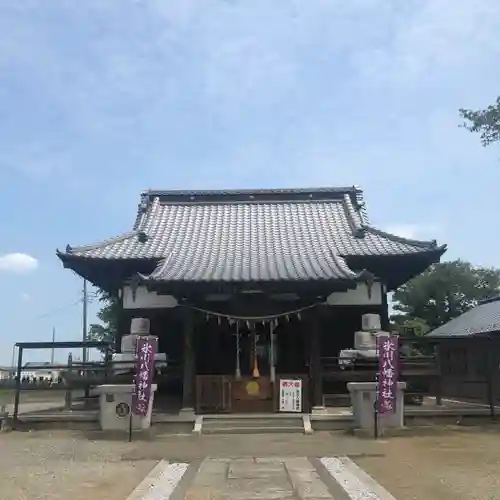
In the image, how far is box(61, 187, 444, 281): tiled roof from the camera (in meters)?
16.0

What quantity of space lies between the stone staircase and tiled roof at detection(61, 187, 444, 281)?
341 cm

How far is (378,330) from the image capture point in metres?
16.6

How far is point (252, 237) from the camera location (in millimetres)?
19297

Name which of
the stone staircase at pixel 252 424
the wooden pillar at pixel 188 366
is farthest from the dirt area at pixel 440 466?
the wooden pillar at pixel 188 366

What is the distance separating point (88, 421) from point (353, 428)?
625 centimetres

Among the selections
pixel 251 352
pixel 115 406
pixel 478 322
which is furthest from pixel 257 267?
pixel 478 322

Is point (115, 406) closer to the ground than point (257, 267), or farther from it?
closer to the ground

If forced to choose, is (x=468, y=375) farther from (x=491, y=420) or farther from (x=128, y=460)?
(x=128, y=460)

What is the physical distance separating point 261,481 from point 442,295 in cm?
4492

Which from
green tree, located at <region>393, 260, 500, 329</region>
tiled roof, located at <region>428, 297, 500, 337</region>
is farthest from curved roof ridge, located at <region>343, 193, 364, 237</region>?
green tree, located at <region>393, 260, 500, 329</region>

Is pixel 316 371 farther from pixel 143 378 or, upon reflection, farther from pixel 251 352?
pixel 143 378

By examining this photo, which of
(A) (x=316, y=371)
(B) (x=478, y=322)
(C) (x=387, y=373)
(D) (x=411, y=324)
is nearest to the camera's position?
(C) (x=387, y=373)

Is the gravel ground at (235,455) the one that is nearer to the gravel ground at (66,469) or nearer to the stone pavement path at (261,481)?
the gravel ground at (66,469)

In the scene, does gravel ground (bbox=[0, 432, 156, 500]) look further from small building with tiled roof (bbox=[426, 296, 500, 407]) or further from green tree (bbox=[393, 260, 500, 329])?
green tree (bbox=[393, 260, 500, 329])
